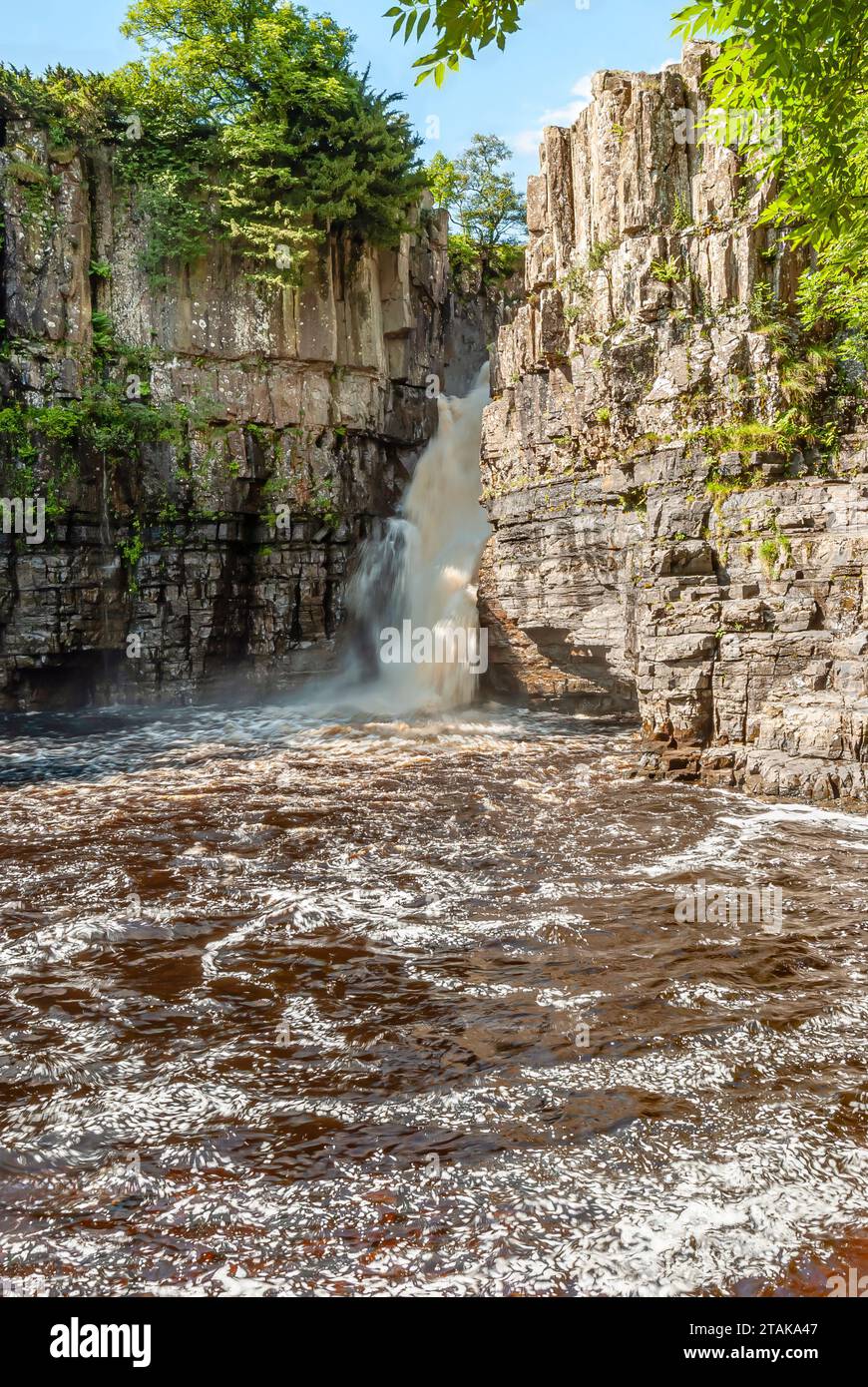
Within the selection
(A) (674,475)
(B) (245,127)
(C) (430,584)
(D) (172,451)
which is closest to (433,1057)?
(A) (674,475)

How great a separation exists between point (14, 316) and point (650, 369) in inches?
668

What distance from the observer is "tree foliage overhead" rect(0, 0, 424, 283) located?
75.5 feet

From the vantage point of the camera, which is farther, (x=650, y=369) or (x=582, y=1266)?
(x=650, y=369)

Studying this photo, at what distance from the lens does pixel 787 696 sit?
12930 mm

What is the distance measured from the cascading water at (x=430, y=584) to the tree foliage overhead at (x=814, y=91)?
11504 millimetres

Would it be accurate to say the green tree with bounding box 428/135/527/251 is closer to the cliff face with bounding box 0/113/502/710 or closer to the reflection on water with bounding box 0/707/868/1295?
the cliff face with bounding box 0/113/502/710

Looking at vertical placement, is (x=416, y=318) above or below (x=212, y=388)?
above

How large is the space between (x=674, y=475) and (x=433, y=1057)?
11644mm

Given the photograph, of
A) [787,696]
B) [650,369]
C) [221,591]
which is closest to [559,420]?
[650,369]

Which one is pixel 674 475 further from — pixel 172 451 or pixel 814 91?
pixel 172 451

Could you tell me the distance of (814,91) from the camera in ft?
27.7

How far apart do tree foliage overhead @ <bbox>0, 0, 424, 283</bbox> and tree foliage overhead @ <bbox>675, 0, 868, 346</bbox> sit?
556 inches

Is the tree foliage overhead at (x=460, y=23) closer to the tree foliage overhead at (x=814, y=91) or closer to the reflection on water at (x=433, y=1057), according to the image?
the tree foliage overhead at (x=814, y=91)
